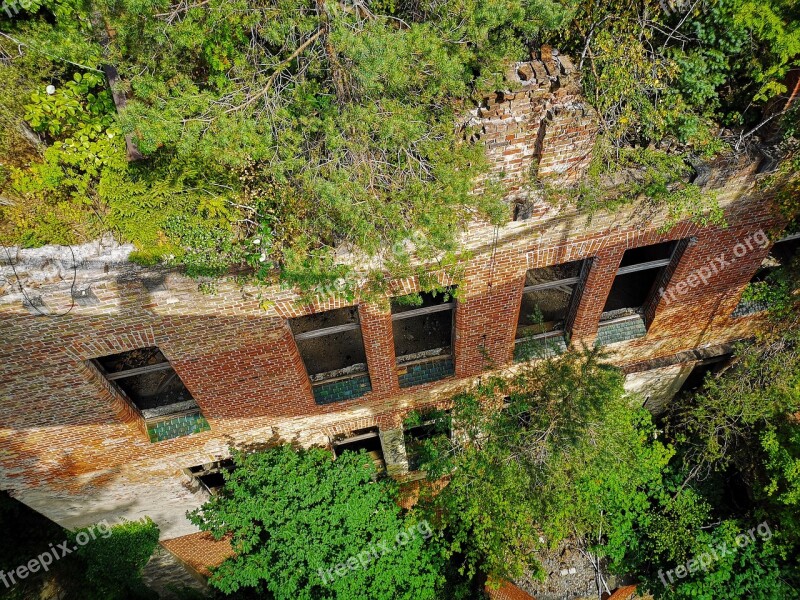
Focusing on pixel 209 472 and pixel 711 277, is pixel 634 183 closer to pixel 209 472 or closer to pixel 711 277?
pixel 711 277

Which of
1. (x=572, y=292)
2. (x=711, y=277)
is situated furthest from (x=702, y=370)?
(x=572, y=292)

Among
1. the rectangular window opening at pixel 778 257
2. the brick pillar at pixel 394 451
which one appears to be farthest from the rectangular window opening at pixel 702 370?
the brick pillar at pixel 394 451

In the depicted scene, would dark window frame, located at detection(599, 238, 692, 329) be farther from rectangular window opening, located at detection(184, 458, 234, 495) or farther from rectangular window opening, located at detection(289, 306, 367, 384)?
rectangular window opening, located at detection(184, 458, 234, 495)

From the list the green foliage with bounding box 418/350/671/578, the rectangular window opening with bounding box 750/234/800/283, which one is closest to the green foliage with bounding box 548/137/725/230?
the green foliage with bounding box 418/350/671/578

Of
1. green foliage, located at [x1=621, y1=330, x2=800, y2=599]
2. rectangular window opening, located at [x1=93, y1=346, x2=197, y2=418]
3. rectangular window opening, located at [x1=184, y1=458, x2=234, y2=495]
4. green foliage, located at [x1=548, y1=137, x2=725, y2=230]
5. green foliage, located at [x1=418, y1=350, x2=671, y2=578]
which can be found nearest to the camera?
green foliage, located at [x1=548, y1=137, x2=725, y2=230]

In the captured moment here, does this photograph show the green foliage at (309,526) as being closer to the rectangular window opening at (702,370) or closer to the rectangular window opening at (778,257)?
the rectangular window opening at (702,370)

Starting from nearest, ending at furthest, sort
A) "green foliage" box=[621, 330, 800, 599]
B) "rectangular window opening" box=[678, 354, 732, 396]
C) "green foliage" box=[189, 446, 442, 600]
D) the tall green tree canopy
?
the tall green tree canopy → "green foliage" box=[189, 446, 442, 600] → "green foliage" box=[621, 330, 800, 599] → "rectangular window opening" box=[678, 354, 732, 396]
